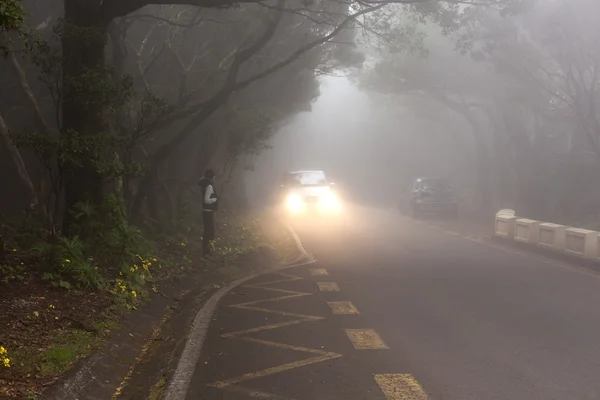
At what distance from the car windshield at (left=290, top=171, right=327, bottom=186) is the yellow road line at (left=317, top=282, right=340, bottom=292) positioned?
55.5ft

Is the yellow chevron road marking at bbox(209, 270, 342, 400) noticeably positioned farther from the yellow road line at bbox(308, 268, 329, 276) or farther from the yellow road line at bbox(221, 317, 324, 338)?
the yellow road line at bbox(308, 268, 329, 276)

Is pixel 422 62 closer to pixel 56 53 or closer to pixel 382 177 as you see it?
pixel 56 53

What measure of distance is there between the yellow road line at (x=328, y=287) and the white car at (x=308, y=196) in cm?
1654

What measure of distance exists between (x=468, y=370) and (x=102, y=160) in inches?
243

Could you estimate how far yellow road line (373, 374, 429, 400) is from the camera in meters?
5.37

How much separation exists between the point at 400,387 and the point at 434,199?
2198 cm

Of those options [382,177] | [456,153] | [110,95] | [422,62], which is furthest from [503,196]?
[382,177]

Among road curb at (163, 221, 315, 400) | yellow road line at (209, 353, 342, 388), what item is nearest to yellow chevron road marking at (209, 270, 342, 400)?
yellow road line at (209, 353, 342, 388)

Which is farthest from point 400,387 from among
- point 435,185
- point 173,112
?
point 435,185

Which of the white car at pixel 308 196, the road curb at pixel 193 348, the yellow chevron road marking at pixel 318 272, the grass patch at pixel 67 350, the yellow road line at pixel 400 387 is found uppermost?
the white car at pixel 308 196

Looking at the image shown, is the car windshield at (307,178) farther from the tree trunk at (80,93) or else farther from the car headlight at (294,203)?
the tree trunk at (80,93)

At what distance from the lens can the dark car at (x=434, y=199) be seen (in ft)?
88.4

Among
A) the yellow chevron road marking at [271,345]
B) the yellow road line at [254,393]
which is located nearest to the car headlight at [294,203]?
the yellow chevron road marking at [271,345]

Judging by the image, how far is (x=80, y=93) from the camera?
9703 millimetres
